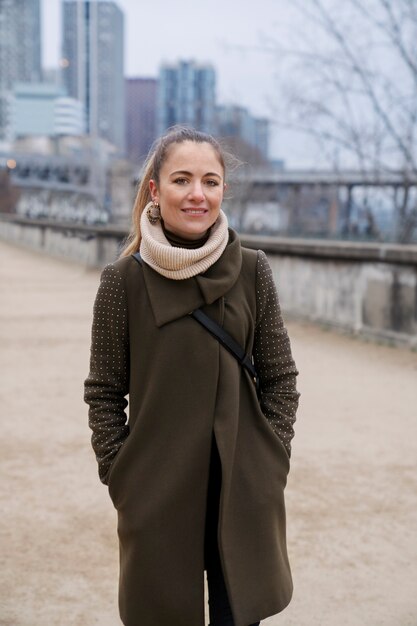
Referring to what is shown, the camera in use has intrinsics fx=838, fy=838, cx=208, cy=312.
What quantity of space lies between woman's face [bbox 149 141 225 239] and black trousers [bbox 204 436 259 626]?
0.60 metres

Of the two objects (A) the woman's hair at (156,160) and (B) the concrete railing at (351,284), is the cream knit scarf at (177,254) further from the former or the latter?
(B) the concrete railing at (351,284)

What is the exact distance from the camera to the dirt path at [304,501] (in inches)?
127

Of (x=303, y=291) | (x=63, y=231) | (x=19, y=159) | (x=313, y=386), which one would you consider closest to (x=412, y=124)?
(x=303, y=291)

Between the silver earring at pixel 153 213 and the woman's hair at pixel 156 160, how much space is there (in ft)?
0.21

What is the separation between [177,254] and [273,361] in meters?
0.41

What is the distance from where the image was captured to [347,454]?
16.9 ft

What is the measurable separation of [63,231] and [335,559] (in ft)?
73.9

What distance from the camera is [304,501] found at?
4309mm

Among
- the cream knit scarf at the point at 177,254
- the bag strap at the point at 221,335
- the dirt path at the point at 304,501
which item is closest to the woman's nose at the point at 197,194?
the cream knit scarf at the point at 177,254

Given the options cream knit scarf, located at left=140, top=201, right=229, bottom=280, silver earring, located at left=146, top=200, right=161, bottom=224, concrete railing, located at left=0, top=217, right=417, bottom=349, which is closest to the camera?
cream knit scarf, located at left=140, top=201, right=229, bottom=280

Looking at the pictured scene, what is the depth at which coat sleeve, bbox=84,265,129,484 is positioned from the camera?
2.15 meters

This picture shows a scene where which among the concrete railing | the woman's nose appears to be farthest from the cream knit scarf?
the concrete railing

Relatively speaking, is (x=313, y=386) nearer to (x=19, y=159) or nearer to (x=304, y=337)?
(x=304, y=337)

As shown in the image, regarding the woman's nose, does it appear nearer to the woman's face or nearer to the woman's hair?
the woman's face
